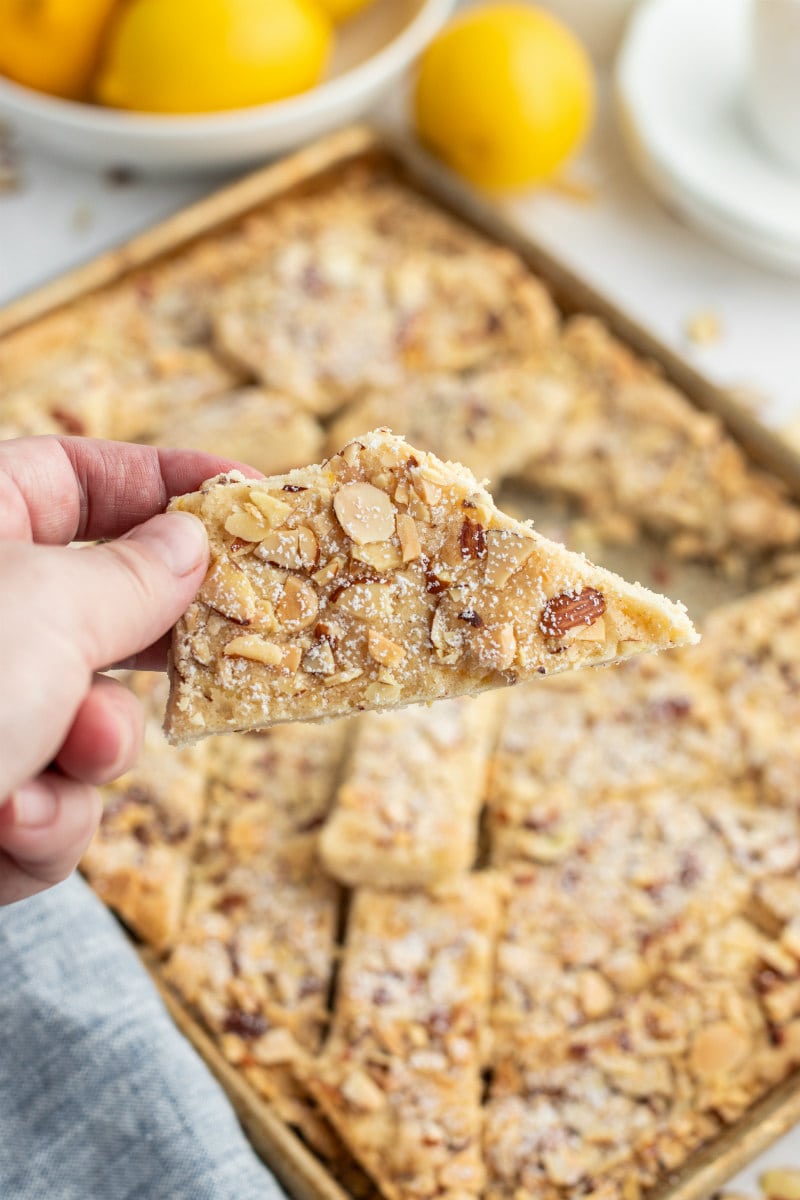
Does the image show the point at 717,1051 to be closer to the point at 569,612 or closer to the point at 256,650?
the point at 569,612

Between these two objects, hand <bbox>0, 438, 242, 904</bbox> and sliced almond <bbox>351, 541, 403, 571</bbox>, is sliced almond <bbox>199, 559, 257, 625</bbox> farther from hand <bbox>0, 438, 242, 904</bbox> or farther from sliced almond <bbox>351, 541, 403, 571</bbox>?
sliced almond <bbox>351, 541, 403, 571</bbox>

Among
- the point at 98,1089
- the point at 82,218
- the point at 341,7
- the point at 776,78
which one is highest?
the point at 776,78

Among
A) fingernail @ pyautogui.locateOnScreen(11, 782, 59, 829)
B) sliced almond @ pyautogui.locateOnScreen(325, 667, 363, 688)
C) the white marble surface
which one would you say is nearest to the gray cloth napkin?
fingernail @ pyautogui.locateOnScreen(11, 782, 59, 829)

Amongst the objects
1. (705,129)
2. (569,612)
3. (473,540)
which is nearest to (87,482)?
(473,540)

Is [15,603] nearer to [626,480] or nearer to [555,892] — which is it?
[555,892]

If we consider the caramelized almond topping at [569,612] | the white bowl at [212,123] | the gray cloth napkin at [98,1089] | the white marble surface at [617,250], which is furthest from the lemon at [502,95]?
the gray cloth napkin at [98,1089]

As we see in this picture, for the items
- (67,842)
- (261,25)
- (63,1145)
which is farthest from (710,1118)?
(261,25)

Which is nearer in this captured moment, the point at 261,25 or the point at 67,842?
the point at 67,842
